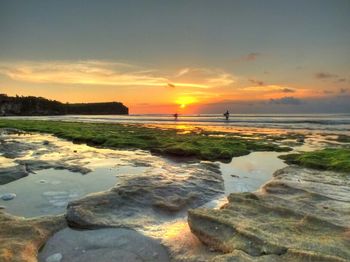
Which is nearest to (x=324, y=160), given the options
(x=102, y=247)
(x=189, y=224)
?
(x=189, y=224)

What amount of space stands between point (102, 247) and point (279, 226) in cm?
308

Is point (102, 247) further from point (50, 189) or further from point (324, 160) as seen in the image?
point (324, 160)

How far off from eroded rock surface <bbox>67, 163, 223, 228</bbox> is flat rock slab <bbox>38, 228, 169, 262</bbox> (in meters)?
0.42

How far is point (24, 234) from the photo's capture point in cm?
634

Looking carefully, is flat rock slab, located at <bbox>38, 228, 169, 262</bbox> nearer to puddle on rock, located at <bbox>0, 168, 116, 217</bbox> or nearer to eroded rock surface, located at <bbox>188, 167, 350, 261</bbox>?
eroded rock surface, located at <bbox>188, 167, 350, 261</bbox>

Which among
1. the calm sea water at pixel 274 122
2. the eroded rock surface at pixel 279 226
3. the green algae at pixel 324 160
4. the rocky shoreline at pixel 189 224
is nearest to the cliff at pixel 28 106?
the calm sea water at pixel 274 122

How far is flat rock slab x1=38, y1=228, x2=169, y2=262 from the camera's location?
564cm

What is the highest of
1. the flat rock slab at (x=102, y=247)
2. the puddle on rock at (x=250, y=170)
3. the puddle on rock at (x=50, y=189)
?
the puddle on rock at (x=50, y=189)

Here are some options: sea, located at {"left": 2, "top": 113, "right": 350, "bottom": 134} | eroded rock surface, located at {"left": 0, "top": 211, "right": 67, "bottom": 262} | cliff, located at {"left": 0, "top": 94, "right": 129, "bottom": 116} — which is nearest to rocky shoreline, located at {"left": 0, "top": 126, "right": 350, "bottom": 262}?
eroded rock surface, located at {"left": 0, "top": 211, "right": 67, "bottom": 262}

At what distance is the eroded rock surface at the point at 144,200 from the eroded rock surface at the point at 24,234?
439 mm

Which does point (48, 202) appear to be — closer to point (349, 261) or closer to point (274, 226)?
point (274, 226)

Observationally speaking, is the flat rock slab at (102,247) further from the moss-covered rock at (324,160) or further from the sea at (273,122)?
the sea at (273,122)

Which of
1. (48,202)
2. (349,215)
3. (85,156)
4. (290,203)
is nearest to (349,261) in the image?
(349,215)

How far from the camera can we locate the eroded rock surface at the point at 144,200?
24.0 ft
